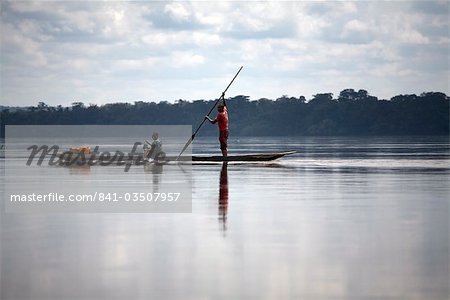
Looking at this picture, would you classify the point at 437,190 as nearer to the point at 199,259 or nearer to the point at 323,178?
the point at 323,178

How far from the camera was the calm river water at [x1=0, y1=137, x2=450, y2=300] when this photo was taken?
13.7 meters

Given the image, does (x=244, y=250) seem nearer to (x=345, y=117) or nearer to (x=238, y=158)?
(x=238, y=158)

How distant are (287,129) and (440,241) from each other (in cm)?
17554

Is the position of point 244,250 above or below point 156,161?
below

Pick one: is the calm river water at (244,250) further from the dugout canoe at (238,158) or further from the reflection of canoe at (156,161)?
the reflection of canoe at (156,161)

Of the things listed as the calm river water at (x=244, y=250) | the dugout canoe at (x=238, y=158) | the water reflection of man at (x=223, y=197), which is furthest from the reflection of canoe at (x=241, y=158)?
the calm river water at (x=244, y=250)

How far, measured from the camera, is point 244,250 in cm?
1653

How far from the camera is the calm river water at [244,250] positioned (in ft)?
44.8

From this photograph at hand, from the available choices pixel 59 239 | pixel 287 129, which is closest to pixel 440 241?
pixel 59 239

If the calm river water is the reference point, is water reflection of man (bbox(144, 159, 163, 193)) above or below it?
above

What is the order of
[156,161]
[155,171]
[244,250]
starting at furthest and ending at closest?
[156,161], [155,171], [244,250]

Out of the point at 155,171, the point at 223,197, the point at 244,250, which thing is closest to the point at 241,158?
the point at 155,171

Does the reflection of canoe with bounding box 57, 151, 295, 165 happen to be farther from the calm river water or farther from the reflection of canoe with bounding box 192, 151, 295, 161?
the calm river water

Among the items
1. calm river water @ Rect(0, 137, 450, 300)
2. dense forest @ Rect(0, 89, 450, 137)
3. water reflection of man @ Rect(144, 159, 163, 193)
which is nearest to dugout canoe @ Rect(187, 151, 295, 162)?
water reflection of man @ Rect(144, 159, 163, 193)
